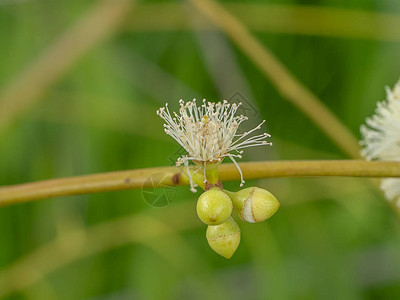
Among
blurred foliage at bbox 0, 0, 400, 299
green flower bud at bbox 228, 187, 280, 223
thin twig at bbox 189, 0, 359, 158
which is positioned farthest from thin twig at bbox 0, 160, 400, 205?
blurred foliage at bbox 0, 0, 400, 299

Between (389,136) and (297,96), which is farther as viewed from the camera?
(297,96)

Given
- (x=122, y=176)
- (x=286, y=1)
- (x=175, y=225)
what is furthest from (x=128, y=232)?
(x=122, y=176)

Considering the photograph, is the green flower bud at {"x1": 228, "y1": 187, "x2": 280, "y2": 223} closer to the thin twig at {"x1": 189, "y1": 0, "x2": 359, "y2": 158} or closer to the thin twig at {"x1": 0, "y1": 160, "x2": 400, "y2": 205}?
the thin twig at {"x1": 0, "y1": 160, "x2": 400, "y2": 205}

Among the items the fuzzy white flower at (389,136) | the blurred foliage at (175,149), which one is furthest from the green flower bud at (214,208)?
the blurred foliage at (175,149)

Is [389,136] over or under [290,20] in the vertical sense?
under

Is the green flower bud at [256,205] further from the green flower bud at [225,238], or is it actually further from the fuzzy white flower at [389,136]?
the fuzzy white flower at [389,136]

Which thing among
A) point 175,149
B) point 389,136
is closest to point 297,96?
point 389,136

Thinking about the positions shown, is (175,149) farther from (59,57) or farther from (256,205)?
(256,205)
